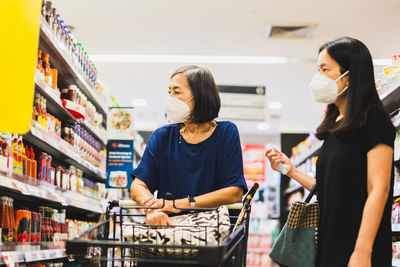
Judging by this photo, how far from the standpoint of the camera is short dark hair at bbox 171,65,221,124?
238cm

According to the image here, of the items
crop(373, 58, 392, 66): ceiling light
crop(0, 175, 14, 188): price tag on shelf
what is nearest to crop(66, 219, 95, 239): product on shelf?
crop(0, 175, 14, 188): price tag on shelf

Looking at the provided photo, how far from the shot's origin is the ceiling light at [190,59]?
876 centimetres

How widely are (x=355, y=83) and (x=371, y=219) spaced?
0.56 meters

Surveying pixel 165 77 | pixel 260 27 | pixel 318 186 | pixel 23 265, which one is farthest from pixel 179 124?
pixel 165 77

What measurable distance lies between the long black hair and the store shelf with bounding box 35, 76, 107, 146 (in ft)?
6.31

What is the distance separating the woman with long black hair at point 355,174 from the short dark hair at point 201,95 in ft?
1.72

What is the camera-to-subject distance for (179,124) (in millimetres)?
2547

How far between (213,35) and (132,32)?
1.23 meters

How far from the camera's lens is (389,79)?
12.8 feet

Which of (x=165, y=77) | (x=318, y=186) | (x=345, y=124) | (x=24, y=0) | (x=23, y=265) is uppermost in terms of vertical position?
(x=165, y=77)

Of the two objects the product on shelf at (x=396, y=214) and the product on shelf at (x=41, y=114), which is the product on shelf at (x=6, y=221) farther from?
the product on shelf at (x=396, y=214)

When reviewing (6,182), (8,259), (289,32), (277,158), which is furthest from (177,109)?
(289,32)

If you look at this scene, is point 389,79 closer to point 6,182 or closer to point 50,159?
point 50,159

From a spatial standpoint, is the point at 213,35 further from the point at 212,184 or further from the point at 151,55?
the point at 212,184
